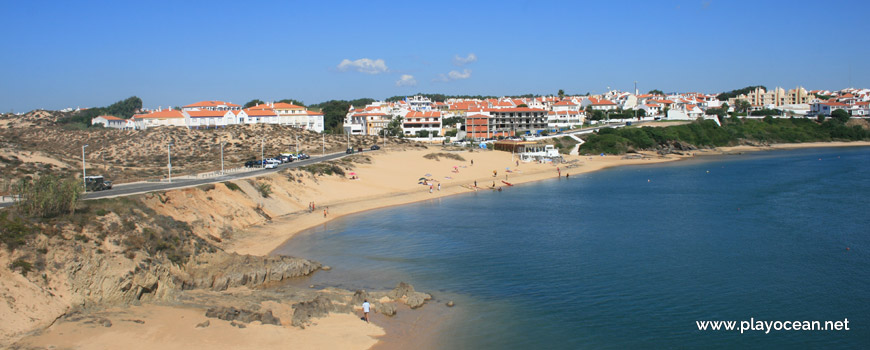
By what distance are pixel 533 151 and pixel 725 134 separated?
52.0 meters

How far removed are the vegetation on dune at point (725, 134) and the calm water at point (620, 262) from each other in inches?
1791

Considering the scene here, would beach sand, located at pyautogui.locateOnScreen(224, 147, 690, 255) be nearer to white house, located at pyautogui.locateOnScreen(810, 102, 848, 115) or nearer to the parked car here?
the parked car

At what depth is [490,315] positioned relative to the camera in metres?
22.2

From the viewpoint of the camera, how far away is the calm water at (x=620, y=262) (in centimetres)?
2097

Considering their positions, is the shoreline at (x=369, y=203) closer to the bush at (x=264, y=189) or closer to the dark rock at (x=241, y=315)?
the bush at (x=264, y=189)

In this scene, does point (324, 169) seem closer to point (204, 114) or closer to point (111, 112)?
point (204, 114)

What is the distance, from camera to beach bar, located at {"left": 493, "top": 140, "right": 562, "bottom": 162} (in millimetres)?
82500

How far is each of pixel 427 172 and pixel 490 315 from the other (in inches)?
1685

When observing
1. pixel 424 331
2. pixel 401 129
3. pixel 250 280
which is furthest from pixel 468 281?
pixel 401 129

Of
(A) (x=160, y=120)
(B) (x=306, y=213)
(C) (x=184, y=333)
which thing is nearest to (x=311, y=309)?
(C) (x=184, y=333)

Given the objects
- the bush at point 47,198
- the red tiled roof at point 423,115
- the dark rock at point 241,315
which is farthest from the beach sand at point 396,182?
the red tiled roof at point 423,115

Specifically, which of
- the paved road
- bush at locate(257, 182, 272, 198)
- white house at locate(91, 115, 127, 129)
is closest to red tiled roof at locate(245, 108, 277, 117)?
white house at locate(91, 115, 127, 129)

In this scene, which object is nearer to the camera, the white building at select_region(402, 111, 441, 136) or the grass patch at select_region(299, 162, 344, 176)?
the grass patch at select_region(299, 162, 344, 176)

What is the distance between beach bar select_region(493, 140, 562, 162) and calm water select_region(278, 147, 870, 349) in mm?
28081
